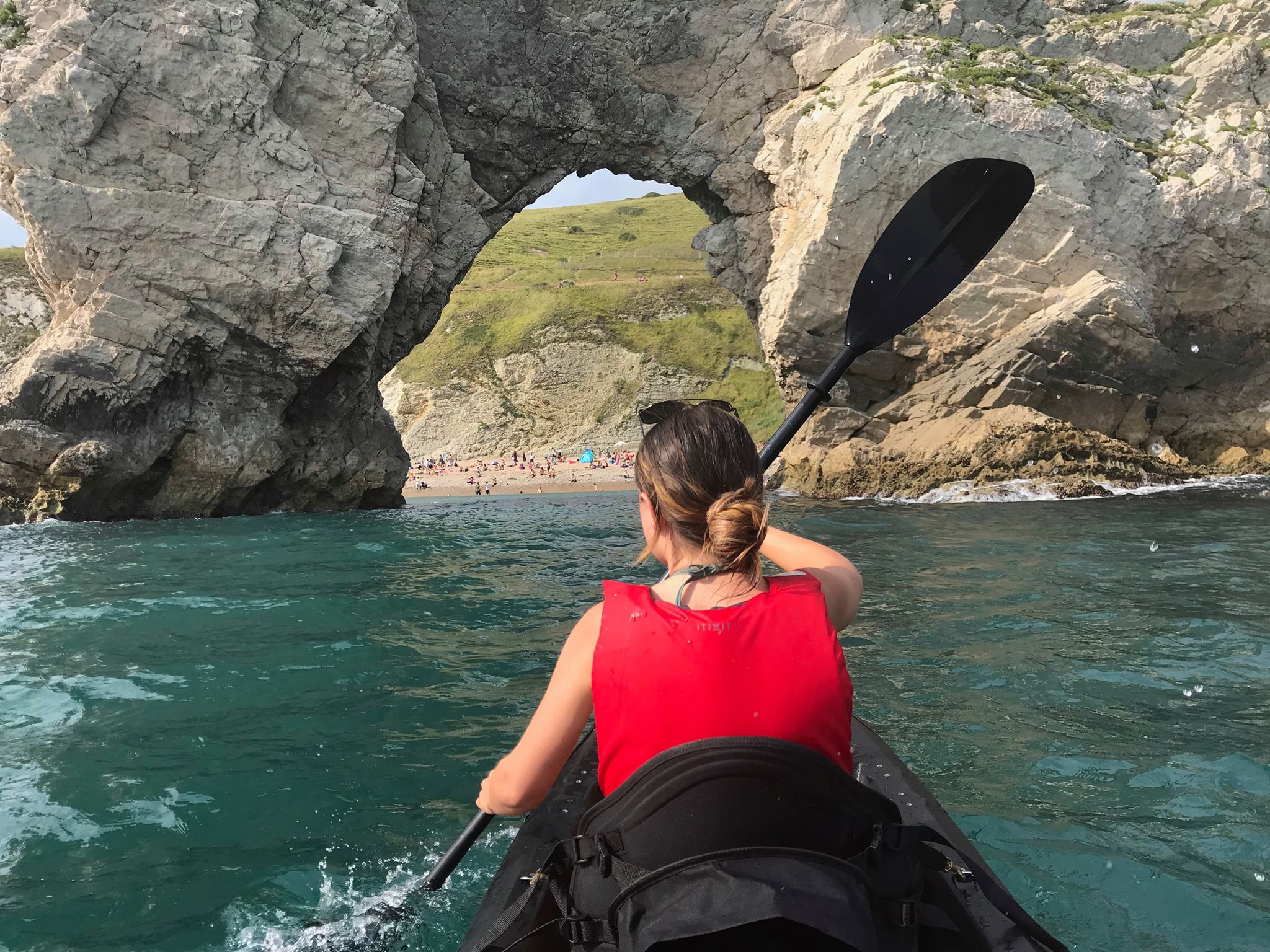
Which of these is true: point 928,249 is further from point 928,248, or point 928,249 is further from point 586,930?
point 586,930

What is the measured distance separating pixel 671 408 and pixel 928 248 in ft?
9.78

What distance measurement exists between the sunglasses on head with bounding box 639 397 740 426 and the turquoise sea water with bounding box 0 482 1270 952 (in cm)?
197

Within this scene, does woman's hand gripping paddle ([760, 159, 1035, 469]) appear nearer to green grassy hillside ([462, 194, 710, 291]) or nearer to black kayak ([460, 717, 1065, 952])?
black kayak ([460, 717, 1065, 952])

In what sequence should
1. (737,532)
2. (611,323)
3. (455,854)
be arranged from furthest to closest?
(611,323) → (455,854) → (737,532)

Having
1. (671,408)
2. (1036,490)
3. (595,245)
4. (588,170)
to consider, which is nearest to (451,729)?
(671,408)

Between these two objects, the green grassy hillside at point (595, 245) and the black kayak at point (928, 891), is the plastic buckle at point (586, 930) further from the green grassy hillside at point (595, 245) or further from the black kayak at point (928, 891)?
the green grassy hillside at point (595, 245)

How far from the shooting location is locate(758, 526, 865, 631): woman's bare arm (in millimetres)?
1997

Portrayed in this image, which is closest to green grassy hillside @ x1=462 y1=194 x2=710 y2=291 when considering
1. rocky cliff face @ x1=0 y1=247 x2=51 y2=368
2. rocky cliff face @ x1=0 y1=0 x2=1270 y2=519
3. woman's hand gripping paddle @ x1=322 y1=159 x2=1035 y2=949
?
rocky cliff face @ x1=0 y1=247 x2=51 y2=368

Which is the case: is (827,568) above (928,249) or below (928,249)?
below

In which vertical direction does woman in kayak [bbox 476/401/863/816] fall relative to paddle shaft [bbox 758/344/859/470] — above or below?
below

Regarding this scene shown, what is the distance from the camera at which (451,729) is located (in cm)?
482

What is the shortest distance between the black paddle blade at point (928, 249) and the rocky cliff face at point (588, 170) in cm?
1487

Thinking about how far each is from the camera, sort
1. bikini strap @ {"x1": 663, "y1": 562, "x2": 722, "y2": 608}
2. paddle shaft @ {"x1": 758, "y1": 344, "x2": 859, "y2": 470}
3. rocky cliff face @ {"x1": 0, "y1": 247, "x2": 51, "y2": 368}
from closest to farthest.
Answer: bikini strap @ {"x1": 663, "y1": 562, "x2": 722, "y2": 608}, paddle shaft @ {"x1": 758, "y1": 344, "x2": 859, "y2": 470}, rocky cliff face @ {"x1": 0, "y1": 247, "x2": 51, "y2": 368}

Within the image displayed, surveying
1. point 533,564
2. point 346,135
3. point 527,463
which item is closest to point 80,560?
point 533,564
